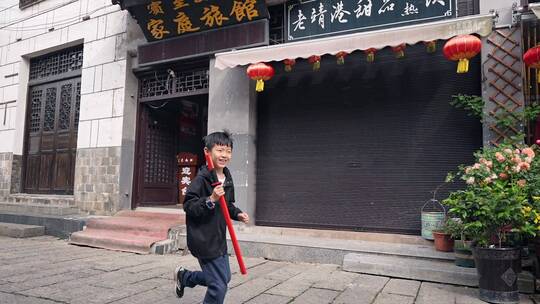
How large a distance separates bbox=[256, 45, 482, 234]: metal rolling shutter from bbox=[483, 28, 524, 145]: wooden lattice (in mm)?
352

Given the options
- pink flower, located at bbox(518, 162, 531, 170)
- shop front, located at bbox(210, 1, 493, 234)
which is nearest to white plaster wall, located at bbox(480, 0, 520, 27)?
shop front, located at bbox(210, 1, 493, 234)

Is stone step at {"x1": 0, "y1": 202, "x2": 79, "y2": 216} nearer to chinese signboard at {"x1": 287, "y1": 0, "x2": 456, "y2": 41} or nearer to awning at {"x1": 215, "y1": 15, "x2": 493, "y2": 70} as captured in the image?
awning at {"x1": 215, "y1": 15, "x2": 493, "y2": 70}

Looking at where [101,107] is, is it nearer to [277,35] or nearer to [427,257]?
[277,35]

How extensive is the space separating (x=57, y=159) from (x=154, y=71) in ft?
11.1

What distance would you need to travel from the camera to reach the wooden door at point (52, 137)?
8781mm

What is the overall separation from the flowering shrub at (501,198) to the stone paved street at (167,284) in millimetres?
706

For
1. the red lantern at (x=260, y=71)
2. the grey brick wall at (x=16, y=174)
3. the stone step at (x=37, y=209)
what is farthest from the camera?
the grey brick wall at (x=16, y=174)

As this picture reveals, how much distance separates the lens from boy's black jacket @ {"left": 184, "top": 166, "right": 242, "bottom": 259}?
265 cm

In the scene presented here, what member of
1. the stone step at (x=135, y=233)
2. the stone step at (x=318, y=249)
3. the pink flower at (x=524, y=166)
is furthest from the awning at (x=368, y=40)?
the stone step at (x=135, y=233)

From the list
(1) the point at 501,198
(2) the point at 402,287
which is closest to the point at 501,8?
(1) the point at 501,198

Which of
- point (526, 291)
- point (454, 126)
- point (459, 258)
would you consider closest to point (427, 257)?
point (459, 258)

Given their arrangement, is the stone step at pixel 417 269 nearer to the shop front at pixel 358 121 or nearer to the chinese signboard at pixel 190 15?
the shop front at pixel 358 121

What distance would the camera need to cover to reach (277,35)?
674 cm

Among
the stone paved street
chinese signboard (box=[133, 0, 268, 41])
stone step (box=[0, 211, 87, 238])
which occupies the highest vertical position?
chinese signboard (box=[133, 0, 268, 41])
